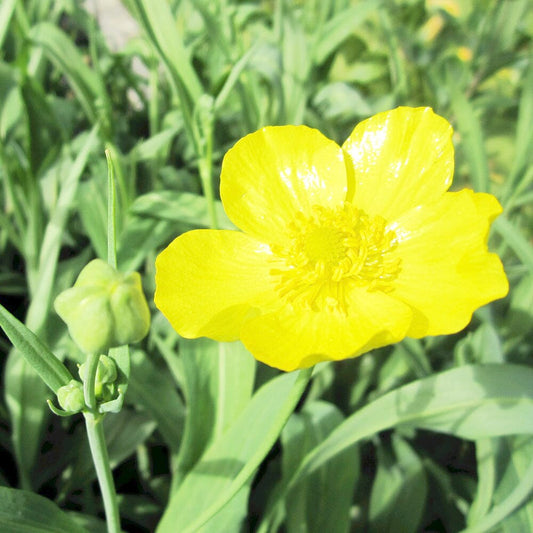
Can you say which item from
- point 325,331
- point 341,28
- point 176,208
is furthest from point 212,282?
point 341,28

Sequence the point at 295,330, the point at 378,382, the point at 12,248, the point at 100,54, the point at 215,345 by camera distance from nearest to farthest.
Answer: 1. the point at 295,330
2. the point at 215,345
3. the point at 378,382
4. the point at 12,248
5. the point at 100,54

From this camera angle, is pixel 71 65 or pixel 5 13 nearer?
pixel 5 13

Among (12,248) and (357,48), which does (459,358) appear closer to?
(12,248)

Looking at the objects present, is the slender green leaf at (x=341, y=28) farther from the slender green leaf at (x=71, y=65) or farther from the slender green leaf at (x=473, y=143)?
the slender green leaf at (x=71, y=65)

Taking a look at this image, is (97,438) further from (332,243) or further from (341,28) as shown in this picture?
(341,28)

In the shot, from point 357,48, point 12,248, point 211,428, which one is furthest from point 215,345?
point 357,48

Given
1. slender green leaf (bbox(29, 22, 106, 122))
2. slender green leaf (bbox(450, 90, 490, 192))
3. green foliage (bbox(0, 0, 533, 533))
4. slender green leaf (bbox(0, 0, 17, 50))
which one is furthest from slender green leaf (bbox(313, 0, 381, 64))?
slender green leaf (bbox(0, 0, 17, 50))
